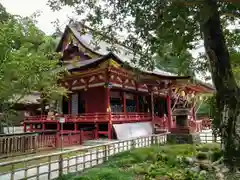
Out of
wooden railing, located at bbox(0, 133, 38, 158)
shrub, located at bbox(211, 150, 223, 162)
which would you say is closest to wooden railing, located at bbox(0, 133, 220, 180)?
shrub, located at bbox(211, 150, 223, 162)

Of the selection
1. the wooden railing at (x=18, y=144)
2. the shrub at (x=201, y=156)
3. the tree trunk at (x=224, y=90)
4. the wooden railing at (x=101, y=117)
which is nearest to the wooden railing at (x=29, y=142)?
the wooden railing at (x=18, y=144)

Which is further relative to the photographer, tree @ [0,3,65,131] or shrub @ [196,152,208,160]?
tree @ [0,3,65,131]

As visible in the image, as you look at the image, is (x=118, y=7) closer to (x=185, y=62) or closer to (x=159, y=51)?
(x=159, y=51)

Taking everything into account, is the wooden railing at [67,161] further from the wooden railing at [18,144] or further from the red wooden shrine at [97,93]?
the red wooden shrine at [97,93]

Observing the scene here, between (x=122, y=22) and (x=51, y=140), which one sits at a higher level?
(x=122, y=22)

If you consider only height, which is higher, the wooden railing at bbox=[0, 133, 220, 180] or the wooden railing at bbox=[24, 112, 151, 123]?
the wooden railing at bbox=[24, 112, 151, 123]

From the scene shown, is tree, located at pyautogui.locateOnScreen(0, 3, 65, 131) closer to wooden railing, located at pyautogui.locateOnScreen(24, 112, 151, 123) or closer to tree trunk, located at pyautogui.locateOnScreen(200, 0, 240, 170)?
wooden railing, located at pyautogui.locateOnScreen(24, 112, 151, 123)

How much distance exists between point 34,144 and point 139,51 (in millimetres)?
7714

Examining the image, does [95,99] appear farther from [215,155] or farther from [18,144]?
[215,155]

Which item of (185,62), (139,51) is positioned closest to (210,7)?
(139,51)

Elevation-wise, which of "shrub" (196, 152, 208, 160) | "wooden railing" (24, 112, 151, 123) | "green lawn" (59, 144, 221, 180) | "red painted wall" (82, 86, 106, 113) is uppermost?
"red painted wall" (82, 86, 106, 113)

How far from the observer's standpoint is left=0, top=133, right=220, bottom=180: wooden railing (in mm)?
6196

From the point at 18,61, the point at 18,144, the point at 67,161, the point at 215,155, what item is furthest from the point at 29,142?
the point at 215,155

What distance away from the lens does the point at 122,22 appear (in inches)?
351
